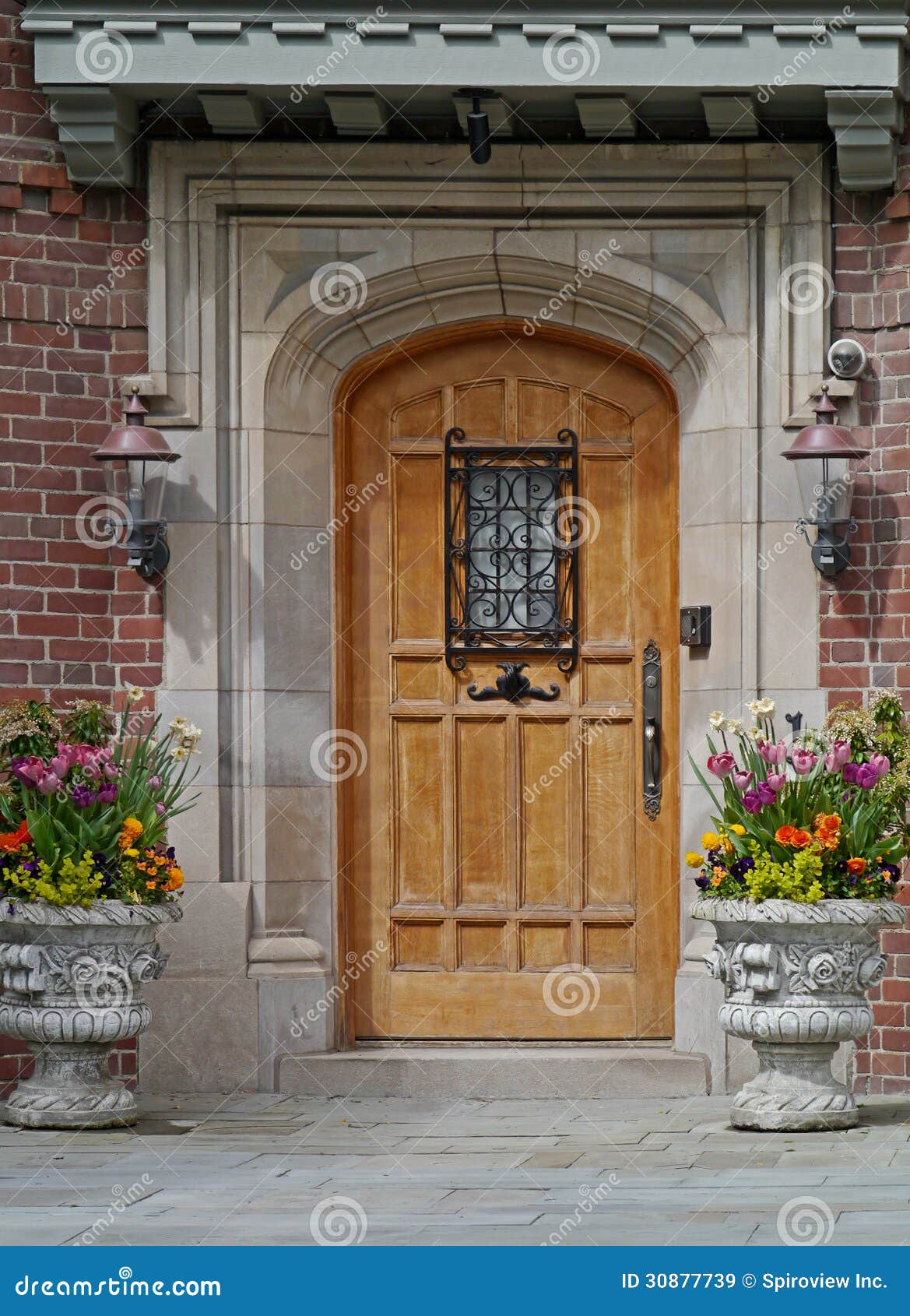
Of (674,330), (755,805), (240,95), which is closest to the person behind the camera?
(755,805)

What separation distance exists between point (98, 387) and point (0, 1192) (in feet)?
11.9

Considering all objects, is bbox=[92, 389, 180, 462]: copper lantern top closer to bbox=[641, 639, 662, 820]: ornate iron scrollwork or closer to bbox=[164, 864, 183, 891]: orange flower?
bbox=[164, 864, 183, 891]: orange flower

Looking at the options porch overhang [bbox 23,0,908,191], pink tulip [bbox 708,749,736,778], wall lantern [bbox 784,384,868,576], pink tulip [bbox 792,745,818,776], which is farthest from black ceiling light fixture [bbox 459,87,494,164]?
pink tulip [bbox 792,745,818,776]

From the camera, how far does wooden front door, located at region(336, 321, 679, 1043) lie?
8.42 metres

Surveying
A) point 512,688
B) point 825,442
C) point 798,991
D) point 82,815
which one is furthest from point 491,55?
point 798,991

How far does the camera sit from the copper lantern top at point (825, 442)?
25.4 feet

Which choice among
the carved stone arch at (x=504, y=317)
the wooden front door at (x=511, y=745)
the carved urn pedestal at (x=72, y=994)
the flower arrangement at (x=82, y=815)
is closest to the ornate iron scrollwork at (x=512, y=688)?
the wooden front door at (x=511, y=745)

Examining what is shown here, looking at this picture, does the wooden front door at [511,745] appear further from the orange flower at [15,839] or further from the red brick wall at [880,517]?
the orange flower at [15,839]

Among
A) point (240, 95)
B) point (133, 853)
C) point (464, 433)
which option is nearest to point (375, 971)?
point (133, 853)

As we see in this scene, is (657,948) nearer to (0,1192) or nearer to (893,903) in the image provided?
(893,903)

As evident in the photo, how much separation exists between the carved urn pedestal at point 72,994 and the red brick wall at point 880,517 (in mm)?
3018

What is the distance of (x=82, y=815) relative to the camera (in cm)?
709

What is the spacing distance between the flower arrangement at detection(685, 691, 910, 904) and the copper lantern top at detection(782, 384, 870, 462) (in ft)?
3.98

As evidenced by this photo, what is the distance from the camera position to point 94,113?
25.7 feet
